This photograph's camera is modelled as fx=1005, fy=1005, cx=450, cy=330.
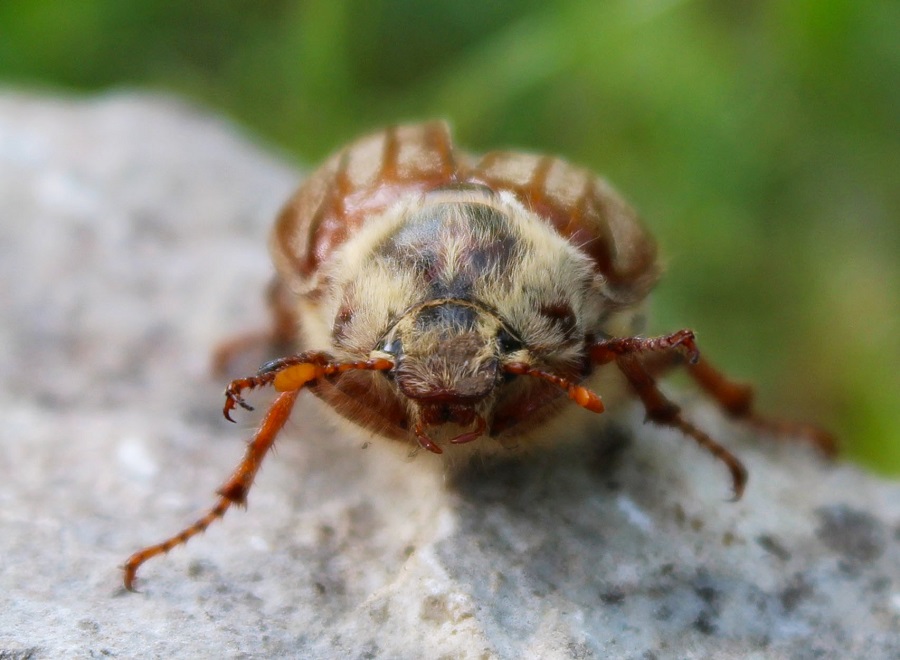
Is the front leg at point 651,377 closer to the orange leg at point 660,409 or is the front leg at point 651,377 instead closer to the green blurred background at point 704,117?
the orange leg at point 660,409

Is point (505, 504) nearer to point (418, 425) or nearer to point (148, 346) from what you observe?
point (418, 425)

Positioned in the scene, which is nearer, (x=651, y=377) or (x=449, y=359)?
(x=449, y=359)

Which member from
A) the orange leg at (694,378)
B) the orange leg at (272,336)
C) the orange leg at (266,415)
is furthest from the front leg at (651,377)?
the orange leg at (272,336)

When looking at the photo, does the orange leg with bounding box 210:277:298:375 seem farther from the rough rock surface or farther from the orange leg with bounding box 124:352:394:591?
the orange leg with bounding box 124:352:394:591

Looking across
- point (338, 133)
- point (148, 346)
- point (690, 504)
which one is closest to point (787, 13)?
point (338, 133)

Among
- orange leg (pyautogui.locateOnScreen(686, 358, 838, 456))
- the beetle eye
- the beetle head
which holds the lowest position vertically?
the beetle head

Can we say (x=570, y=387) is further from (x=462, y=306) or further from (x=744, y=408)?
(x=744, y=408)

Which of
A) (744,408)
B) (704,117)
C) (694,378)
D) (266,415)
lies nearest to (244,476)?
(266,415)

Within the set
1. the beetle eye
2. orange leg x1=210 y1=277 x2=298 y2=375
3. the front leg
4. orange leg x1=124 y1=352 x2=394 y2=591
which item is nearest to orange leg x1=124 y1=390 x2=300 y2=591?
orange leg x1=124 y1=352 x2=394 y2=591
